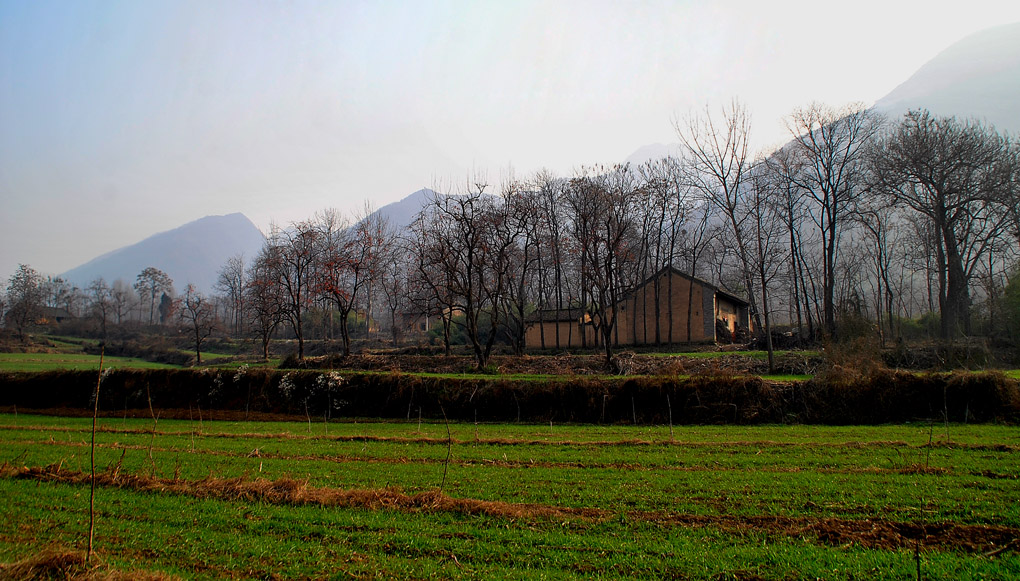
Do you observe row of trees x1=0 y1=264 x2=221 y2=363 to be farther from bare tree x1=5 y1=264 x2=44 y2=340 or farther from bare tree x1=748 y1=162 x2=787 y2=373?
bare tree x1=748 y1=162 x2=787 y2=373

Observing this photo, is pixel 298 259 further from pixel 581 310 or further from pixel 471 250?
pixel 581 310

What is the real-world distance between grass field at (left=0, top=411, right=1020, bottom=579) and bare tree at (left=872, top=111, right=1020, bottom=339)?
95.8ft

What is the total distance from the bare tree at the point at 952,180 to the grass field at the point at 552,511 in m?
29.2

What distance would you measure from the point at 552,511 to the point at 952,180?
45.6m

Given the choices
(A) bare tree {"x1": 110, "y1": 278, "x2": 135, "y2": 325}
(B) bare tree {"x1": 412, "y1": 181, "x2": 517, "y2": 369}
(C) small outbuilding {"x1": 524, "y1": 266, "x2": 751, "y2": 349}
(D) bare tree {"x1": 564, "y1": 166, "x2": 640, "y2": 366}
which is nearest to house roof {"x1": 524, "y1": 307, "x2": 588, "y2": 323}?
(C) small outbuilding {"x1": 524, "y1": 266, "x2": 751, "y2": 349}

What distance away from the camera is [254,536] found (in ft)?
26.9

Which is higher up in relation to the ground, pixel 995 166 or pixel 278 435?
pixel 995 166

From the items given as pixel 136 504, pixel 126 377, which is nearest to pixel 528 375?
pixel 136 504

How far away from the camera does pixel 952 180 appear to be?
38.8 m

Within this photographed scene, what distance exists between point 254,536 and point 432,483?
449 centimetres

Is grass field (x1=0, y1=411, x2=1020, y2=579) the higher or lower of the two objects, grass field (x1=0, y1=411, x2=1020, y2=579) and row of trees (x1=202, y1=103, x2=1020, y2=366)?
the lower

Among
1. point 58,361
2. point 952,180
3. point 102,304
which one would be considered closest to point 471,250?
point 952,180

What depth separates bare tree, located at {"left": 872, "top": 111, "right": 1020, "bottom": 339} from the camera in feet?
125

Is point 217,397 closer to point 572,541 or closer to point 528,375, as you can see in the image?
point 528,375
